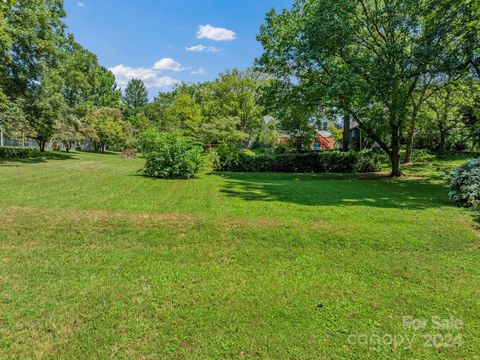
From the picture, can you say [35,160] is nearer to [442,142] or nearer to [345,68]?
[345,68]

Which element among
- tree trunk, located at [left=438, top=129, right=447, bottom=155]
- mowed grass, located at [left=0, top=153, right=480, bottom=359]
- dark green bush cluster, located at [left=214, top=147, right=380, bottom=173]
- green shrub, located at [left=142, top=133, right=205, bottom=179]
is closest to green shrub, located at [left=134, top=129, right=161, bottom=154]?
green shrub, located at [left=142, top=133, right=205, bottom=179]

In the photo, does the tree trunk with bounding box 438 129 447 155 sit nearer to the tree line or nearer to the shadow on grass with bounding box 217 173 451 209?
the tree line

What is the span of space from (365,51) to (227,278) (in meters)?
12.8

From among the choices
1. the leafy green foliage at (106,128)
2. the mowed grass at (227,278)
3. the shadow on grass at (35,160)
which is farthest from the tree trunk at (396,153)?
the leafy green foliage at (106,128)

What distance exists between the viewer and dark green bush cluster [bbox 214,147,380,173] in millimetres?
17406

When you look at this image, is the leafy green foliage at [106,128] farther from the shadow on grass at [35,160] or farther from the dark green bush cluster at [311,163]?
the dark green bush cluster at [311,163]

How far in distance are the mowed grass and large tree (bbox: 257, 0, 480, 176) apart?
20.3 ft

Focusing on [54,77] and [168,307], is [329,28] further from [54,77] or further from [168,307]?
[54,77]

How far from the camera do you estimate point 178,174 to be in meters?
10.5

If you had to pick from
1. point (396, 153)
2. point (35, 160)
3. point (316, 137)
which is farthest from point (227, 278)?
point (316, 137)

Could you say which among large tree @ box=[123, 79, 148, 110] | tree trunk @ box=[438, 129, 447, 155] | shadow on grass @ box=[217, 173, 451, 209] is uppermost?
large tree @ box=[123, 79, 148, 110]

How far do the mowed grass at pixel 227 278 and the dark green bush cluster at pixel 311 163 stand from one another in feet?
35.1

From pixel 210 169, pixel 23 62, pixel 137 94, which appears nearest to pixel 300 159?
pixel 210 169

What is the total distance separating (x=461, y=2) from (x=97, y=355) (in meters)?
13.4
